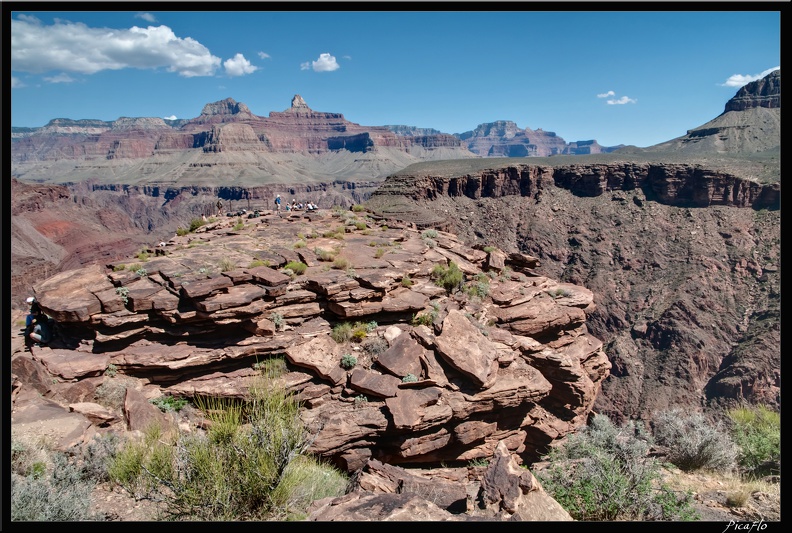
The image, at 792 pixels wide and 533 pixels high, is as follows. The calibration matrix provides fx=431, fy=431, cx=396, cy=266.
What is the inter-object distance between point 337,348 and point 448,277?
516cm

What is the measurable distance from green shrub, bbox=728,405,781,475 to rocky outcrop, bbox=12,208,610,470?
4.52m

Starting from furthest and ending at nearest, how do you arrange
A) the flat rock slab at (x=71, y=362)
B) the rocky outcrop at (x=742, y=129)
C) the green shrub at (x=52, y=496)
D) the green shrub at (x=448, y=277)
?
1. the rocky outcrop at (x=742, y=129)
2. the green shrub at (x=448, y=277)
3. the flat rock slab at (x=71, y=362)
4. the green shrub at (x=52, y=496)

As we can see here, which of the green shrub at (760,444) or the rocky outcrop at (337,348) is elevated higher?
the rocky outcrop at (337,348)

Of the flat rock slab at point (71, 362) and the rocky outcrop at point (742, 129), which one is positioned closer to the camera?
the flat rock slab at point (71, 362)

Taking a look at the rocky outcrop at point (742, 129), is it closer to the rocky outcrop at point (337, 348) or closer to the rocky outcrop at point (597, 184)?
the rocky outcrop at point (597, 184)

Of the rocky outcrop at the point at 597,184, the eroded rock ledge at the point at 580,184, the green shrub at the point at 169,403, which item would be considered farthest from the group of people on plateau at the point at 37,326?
the rocky outcrop at the point at 597,184

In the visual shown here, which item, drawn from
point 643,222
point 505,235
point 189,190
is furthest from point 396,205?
point 189,190

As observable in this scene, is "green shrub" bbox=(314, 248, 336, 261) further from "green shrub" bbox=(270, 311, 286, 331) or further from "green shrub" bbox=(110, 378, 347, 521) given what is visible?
"green shrub" bbox=(110, 378, 347, 521)

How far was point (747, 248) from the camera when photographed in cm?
4759

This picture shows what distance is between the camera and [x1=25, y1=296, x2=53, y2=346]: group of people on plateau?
11.1 metres

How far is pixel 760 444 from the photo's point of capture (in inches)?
369

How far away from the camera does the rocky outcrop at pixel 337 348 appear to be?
10.6 meters

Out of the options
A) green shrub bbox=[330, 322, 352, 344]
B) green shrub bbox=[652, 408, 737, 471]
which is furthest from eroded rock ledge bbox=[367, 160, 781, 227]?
green shrub bbox=[652, 408, 737, 471]

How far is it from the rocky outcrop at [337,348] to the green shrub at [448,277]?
0.43 m
